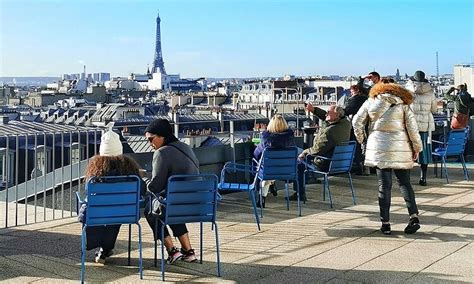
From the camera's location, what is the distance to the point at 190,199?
5336 millimetres

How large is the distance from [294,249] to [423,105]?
465 cm

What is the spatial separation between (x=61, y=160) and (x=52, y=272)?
327 centimetres

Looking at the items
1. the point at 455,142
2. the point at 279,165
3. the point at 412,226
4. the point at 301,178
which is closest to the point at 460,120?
the point at 455,142

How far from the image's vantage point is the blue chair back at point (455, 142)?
34.2ft

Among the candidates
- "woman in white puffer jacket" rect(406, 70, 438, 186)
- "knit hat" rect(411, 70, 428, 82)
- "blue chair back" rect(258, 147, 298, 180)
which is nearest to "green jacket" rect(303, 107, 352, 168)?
"blue chair back" rect(258, 147, 298, 180)

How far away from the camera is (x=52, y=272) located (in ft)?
17.7

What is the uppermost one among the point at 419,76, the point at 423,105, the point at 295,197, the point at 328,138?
the point at 419,76

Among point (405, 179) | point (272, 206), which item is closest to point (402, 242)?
point (405, 179)

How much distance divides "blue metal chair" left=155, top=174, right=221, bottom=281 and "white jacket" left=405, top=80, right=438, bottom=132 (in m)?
5.22

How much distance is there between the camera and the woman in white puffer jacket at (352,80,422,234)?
21.7 ft

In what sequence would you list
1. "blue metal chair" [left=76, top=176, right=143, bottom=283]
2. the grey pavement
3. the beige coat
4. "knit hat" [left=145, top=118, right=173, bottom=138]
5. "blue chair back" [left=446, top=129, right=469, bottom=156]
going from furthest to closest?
1. "blue chair back" [left=446, top=129, right=469, bottom=156]
2. the beige coat
3. "knit hat" [left=145, top=118, right=173, bottom=138]
4. the grey pavement
5. "blue metal chair" [left=76, top=176, right=143, bottom=283]

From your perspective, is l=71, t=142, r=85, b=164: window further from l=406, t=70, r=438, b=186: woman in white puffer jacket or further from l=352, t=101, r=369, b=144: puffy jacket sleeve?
l=406, t=70, r=438, b=186: woman in white puffer jacket

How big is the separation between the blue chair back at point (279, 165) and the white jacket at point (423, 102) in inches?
110

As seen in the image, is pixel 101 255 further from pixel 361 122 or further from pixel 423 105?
pixel 423 105
